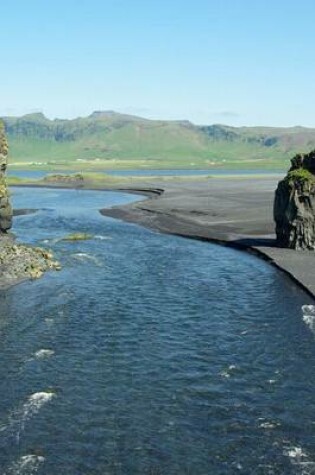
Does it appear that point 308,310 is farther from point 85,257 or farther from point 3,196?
point 3,196

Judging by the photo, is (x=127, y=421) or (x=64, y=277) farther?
(x=64, y=277)

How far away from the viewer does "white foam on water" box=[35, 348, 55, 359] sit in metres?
41.3

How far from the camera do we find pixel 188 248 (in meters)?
87.6

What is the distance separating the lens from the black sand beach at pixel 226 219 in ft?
238

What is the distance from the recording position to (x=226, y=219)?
116 metres

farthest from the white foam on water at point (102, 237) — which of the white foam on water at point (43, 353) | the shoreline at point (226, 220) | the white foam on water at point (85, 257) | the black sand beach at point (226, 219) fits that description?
the white foam on water at point (43, 353)

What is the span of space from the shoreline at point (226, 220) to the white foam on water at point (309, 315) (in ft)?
9.43

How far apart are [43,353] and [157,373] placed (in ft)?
29.7

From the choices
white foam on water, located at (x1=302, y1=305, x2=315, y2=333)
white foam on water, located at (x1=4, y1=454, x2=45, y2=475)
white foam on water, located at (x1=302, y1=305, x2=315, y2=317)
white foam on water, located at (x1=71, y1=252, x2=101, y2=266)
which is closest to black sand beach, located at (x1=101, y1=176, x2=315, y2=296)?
white foam on water, located at (x1=302, y1=305, x2=315, y2=317)

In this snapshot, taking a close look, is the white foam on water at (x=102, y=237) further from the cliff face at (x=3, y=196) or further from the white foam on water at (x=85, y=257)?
the cliff face at (x=3, y=196)

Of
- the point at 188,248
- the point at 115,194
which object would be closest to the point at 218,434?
the point at 188,248

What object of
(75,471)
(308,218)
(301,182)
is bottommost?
(75,471)

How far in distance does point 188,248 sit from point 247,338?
42.8 m

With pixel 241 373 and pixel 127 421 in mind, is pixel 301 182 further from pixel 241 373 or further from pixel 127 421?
pixel 127 421
